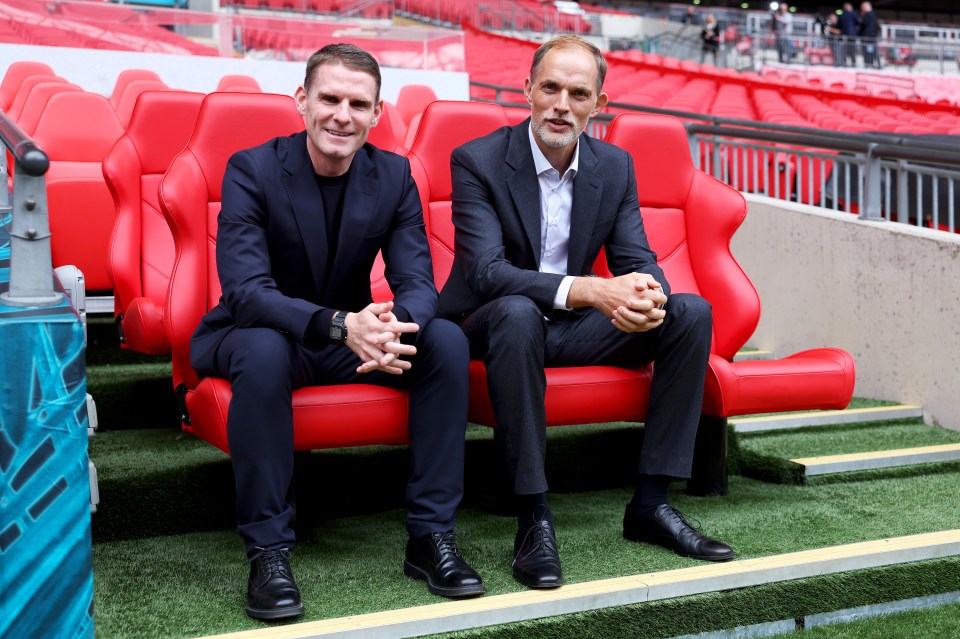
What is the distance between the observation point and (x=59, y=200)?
3074mm

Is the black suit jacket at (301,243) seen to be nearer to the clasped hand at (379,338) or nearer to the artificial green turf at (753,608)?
the clasped hand at (379,338)

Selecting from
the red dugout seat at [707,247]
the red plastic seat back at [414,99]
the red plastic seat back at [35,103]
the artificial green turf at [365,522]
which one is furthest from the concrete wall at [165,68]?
the artificial green turf at [365,522]

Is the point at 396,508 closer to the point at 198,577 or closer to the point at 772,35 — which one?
the point at 198,577

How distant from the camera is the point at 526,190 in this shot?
7.59 feet

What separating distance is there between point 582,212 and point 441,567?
0.89 meters

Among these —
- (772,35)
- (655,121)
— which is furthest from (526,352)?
(772,35)

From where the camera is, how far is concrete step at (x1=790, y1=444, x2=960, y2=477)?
8.93 ft

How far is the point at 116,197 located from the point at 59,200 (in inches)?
21.0

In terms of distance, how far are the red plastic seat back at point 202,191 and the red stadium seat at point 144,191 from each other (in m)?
0.29

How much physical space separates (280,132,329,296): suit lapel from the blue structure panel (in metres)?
0.65

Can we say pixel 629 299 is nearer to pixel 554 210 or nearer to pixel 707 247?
pixel 554 210

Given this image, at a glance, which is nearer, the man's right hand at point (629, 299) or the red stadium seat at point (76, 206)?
the man's right hand at point (629, 299)

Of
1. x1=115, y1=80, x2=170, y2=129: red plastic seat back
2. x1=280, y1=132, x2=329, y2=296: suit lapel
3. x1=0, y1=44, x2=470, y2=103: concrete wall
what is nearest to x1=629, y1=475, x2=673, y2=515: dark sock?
x1=280, y1=132, x2=329, y2=296: suit lapel

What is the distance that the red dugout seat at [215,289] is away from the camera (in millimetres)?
1954
